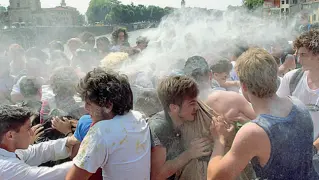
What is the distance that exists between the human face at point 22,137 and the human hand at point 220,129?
1223 mm

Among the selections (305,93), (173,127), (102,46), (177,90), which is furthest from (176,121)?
(102,46)

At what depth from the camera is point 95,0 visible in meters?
124

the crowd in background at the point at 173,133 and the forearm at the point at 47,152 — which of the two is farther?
the forearm at the point at 47,152

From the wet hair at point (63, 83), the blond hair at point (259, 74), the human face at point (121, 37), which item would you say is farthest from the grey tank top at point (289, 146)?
the human face at point (121, 37)

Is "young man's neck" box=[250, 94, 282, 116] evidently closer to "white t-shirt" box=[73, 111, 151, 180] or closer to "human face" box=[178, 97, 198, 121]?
"human face" box=[178, 97, 198, 121]

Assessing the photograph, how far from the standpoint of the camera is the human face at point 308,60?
3.20 metres

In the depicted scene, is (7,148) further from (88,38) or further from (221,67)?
(88,38)

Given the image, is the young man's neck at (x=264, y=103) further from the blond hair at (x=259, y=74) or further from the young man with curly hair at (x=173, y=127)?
the young man with curly hair at (x=173, y=127)

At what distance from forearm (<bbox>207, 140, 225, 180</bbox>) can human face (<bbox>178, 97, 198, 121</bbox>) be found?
268 millimetres

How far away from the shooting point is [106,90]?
2057 millimetres

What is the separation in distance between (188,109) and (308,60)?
5.20ft

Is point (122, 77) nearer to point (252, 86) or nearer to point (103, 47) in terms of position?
point (252, 86)

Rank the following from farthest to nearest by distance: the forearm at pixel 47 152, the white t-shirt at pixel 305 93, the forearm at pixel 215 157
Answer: the white t-shirt at pixel 305 93 → the forearm at pixel 47 152 → the forearm at pixel 215 157

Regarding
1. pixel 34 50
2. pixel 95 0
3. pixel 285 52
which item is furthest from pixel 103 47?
pixel 95 0
